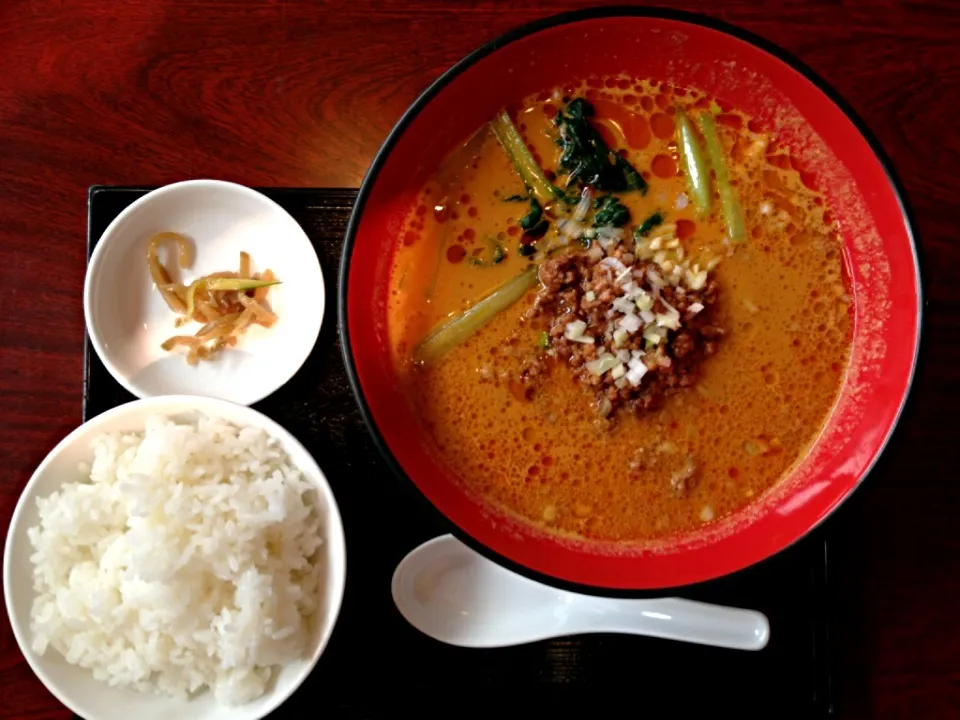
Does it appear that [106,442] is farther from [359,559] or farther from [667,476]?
[667,476]

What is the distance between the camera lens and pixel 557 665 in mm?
1851

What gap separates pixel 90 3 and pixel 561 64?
1305 millimetres

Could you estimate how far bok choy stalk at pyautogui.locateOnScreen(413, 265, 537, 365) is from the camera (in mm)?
1762

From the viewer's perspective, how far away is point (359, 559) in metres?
1.86

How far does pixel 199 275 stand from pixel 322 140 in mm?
488

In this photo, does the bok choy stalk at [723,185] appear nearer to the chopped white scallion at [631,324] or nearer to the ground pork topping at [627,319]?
the ground pork topping at [627,319]

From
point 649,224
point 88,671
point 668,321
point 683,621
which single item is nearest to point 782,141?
point 649,224

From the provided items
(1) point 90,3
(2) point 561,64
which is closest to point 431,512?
(2) point 561,64

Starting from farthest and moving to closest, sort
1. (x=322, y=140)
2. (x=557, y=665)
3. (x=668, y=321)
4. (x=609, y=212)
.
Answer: (x=322, y=140)
(x=557, y=665)
(x=609, y=212)
(x=668, y=321)

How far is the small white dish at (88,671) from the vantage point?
176 centimetres

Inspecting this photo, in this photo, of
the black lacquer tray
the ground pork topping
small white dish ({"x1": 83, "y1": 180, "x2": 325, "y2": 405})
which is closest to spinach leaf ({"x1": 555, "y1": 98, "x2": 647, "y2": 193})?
the ground pork topping

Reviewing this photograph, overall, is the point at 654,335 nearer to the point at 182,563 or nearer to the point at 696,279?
the point at 696,279

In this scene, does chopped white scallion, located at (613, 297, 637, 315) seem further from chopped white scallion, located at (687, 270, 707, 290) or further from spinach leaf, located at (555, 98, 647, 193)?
spinach leaf, located at (555, 98, 647, 193)

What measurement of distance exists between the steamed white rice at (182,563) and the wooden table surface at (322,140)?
0.30 meters
